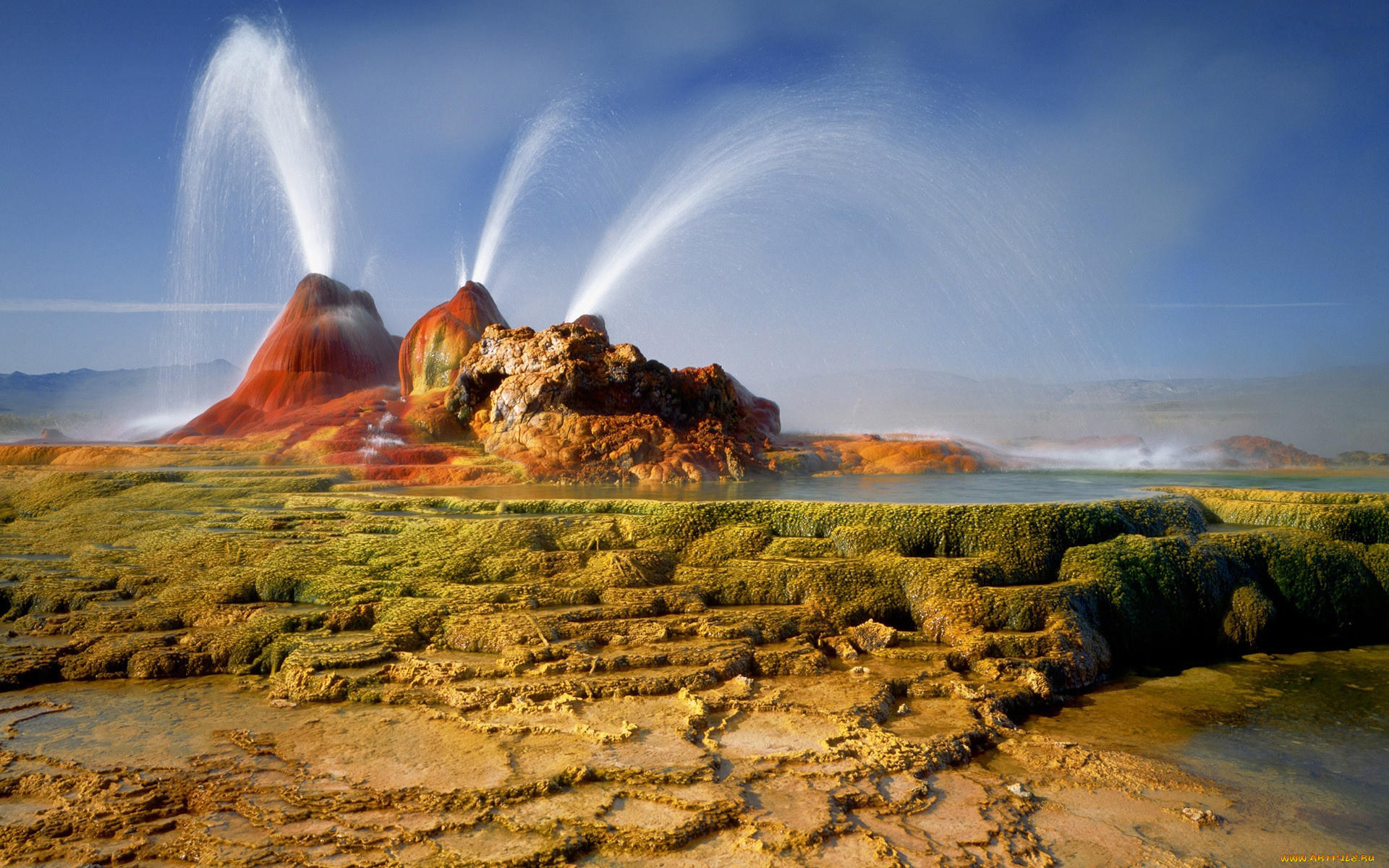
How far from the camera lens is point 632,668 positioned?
7527 millimetres

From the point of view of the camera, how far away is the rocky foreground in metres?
4.86

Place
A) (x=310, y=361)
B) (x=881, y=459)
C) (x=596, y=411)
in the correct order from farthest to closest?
(x=310, y=361) → (x=881, y=459) → (x=596, y=411)

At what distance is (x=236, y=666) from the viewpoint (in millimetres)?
7859

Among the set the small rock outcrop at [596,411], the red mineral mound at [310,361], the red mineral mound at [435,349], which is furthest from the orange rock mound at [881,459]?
the red mineral mound at [310,361]

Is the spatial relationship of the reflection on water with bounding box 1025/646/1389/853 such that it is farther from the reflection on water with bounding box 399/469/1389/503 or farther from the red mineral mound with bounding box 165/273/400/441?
the red mineral mound with bounding box 165/273/400/441

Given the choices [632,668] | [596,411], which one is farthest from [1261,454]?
[632,668]

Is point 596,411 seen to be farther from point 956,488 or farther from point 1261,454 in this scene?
point 1261,454

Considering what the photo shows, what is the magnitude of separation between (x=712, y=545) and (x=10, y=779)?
7.54 meters

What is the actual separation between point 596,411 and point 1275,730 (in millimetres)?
25601

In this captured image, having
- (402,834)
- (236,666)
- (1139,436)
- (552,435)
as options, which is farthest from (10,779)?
(1139,436)

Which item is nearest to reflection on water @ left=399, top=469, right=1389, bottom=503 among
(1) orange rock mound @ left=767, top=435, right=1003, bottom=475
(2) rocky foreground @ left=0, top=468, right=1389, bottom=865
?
(2) rocky foreground @ left=0, top=468, right=1389, bottom=865

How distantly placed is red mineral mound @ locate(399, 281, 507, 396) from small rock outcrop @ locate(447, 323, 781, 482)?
827 cm

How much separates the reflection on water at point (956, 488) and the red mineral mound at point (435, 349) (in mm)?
23840

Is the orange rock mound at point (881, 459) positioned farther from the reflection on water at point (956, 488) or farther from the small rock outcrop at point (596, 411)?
the reflection on water at point (956, 488)
